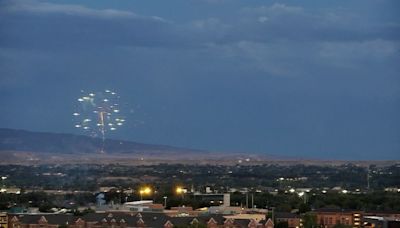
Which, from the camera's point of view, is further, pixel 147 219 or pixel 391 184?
pixel 391 184

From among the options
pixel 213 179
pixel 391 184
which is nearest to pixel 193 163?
pixel 213 179

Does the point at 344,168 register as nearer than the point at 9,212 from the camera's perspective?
No

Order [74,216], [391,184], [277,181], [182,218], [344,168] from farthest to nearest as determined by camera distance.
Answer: [344,168] → [277,181] → [391,184] → [74,216] → [182,218]

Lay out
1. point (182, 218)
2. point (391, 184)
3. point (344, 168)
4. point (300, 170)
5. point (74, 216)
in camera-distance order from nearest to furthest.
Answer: point (182, 218)
point (74, 216)
point (391, 184)
point (344, 168)
point (300, 170)

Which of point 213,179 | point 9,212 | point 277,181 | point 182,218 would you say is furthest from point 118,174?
point 182,218

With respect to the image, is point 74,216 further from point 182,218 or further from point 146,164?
point 146,164

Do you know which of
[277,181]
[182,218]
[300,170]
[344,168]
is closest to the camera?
[182,218]

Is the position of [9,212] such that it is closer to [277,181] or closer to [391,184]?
[391,184]

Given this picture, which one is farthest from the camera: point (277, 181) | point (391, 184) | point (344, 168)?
point (344, 168)
